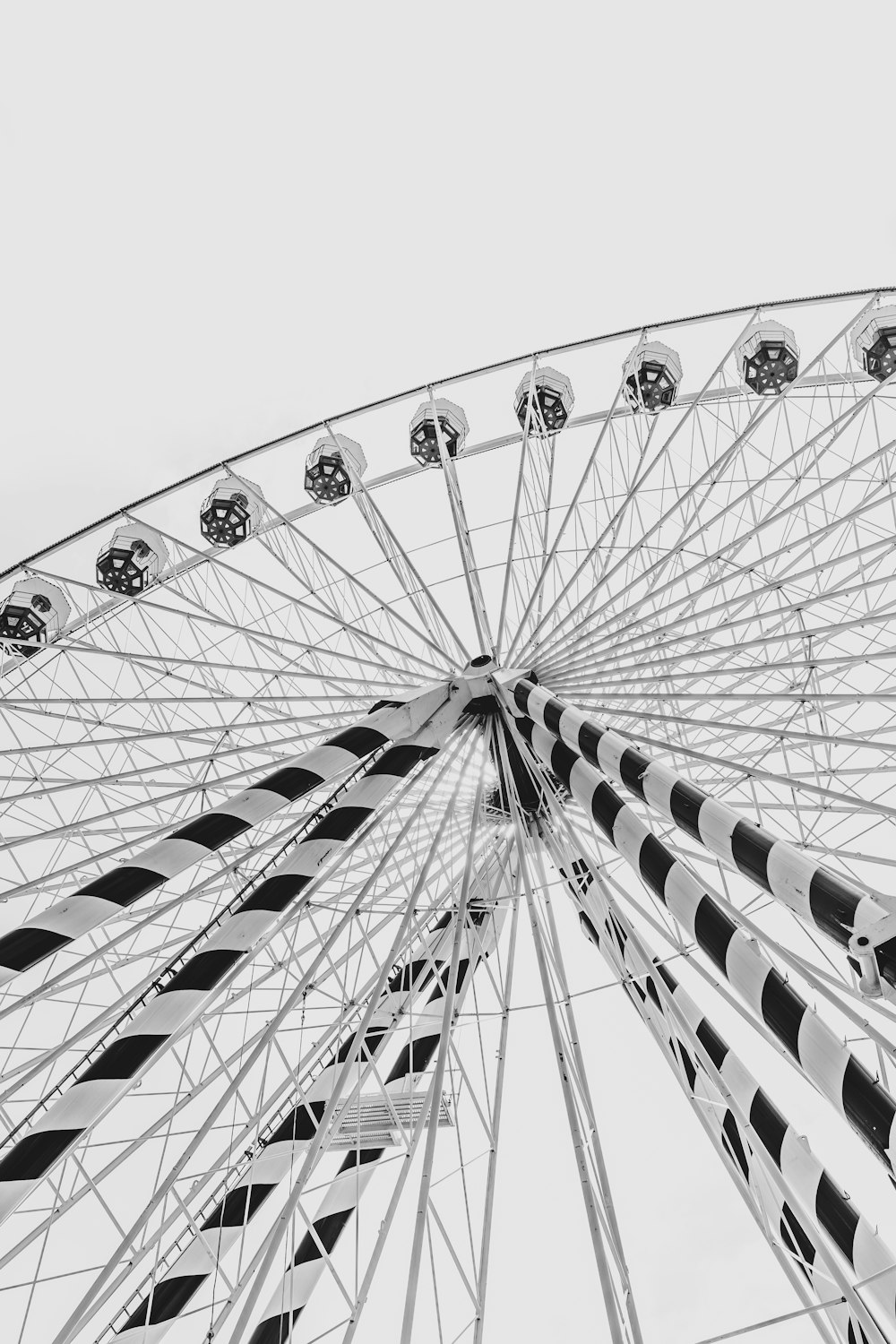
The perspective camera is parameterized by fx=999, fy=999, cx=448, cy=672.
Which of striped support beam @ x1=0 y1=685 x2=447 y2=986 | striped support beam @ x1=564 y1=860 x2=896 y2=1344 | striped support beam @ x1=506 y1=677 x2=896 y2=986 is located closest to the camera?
striped support beam @ x1=506 y1=677 x2=896 y2=986

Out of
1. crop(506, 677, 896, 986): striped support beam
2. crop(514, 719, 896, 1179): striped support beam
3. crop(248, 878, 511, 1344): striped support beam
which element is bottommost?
crop(248, 878, 511, 1344): striped support beam

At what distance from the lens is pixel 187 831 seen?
37.7 ft

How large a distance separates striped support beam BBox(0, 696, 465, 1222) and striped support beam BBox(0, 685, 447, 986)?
0.39m

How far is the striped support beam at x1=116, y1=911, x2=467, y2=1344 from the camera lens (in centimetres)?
1336

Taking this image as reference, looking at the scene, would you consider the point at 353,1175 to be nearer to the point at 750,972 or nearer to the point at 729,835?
the point at 750,972

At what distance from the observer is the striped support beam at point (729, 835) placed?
7.84 meters

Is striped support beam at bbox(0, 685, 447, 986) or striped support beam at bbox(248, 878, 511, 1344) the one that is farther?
striped support beam at bbox(248, 878, 511, 1344)

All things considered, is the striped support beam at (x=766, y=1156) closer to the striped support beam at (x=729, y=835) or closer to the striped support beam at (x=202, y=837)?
the striped support beam at (x=729, y=835)

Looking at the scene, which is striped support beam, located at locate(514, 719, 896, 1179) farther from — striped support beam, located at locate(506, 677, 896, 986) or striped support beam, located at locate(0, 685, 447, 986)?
striped support beam, located at locate(0, 685, 447, 986)

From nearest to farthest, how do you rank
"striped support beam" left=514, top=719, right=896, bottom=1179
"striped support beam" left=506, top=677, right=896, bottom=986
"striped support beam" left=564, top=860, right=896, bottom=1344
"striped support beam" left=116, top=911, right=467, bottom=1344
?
1. "striped support beam" left=514, top=719, right=896, bottom=1179
2. "striped support beam" left=506, top=677, right=896, bottom=986
3. "striped support beam" left=564, top=860, right=896, bottom=1344
4. "striped support beam" left=116, top=911, right=467, bottom=1344

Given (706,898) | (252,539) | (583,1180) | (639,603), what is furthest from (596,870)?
(252,539)

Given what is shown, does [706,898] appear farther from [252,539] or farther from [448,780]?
[252,539]

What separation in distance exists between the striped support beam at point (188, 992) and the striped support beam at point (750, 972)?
2610 mm

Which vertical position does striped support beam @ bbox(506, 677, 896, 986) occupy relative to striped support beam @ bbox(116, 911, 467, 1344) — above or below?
above
